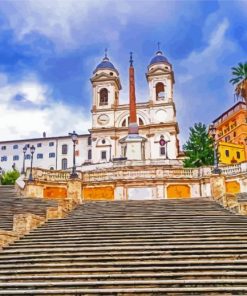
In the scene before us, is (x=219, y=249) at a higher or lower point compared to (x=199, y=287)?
higher

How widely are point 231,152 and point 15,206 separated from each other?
57053 mm

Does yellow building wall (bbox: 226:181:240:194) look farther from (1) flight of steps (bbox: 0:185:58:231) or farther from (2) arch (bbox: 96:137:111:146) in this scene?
(2) arch (bbox: 96:137:111:146)

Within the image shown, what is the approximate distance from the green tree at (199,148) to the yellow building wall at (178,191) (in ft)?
34.8

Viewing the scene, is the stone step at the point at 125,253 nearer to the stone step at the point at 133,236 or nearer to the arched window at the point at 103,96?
the stone step at the point at 133,236

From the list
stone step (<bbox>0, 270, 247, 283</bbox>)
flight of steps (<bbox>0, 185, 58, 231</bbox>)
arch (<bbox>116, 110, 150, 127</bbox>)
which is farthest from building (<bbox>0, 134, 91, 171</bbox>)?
stone step (<bbox>0, 270, 247, 283</bbox>)

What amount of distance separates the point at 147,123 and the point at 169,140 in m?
6.48

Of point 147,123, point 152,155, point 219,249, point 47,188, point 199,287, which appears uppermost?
point 147,123

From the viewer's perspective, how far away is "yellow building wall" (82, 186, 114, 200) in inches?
1432

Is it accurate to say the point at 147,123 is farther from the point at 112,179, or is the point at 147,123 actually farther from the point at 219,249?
the point at 219,249

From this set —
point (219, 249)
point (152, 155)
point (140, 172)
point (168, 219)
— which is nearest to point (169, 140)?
point (152, 155)

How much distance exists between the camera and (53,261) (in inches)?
585

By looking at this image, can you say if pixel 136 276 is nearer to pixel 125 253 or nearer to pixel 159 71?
pixel 125 253

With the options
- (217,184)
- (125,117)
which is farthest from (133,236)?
(125,117)

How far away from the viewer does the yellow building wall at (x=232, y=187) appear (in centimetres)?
3531
